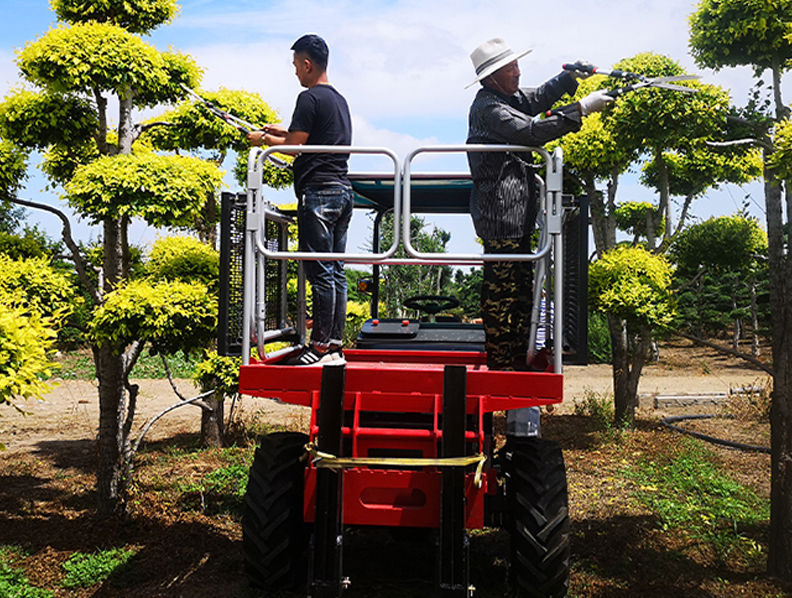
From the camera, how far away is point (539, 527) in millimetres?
3484

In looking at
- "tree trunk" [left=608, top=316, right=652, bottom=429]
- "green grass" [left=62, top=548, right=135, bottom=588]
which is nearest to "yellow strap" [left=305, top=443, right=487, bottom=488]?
"green grass" [left=62, top=548, right=135, bottom=588]

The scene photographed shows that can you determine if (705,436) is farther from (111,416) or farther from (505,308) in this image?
(111,416)

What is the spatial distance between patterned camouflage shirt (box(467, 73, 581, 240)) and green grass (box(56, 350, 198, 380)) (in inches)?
502

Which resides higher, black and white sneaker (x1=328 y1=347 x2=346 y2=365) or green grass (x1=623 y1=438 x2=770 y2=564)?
black and white sneaker (x1=328 y1=347 x2=346 y2=365)

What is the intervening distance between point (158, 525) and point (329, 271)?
10.2ft

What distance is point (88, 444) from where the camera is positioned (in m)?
9.77

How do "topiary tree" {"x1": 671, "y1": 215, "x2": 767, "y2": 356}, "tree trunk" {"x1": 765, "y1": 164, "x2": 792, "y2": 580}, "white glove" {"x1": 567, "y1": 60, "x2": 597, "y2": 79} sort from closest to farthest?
1. "white glove" {"x1": 567, "y1": 60, "x2": 597, "y2": 79}
2. "tree trunk" {"x1": 765, "y1": 164, "x2": 792, "y2": 580}
3. "topiary tree" {"x1": 671, "y1": 215, "x2": 767, "y2": 356}

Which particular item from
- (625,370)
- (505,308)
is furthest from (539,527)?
(625,370)

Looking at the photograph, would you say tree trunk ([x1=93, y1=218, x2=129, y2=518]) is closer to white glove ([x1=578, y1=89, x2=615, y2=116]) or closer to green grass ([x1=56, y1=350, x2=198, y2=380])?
white glove ([x1=578, y1=89, x2=615, y2=116])

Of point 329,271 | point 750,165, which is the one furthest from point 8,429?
point 750,165

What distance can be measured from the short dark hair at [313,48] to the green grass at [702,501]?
175 inches

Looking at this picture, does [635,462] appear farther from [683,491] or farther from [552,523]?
[552,523]

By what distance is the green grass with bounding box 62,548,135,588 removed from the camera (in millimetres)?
4770

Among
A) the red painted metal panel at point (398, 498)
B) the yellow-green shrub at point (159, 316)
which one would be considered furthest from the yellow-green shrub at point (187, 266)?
the red painted metal panel at point (398, 498)
